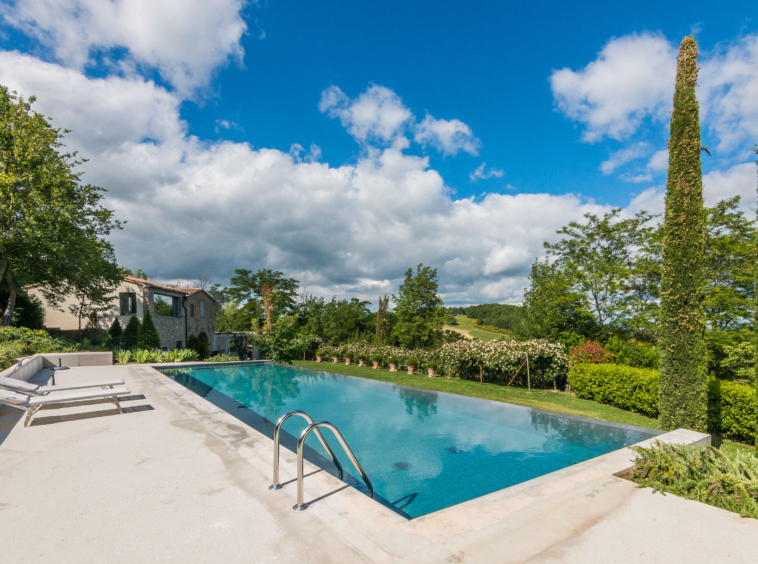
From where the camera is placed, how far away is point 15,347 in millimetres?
12328

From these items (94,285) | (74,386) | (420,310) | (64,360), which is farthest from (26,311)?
(420,310)

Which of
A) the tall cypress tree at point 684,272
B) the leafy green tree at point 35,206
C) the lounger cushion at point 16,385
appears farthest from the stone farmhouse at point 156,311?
the tall cypress tree at point 684,272

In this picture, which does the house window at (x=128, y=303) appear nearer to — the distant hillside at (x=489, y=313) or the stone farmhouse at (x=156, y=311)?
the stone farmhouse at (x=156, y=311)

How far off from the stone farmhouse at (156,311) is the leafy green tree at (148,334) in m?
1.49

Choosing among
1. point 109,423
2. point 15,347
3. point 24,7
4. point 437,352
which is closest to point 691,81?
point 437,352

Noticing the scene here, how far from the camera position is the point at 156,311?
24.4 meters

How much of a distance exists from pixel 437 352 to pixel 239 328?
104 feet

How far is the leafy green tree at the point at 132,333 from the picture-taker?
19.7 metres

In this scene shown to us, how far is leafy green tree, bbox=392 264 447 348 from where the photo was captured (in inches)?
774

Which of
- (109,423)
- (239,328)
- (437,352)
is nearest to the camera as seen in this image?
(109,423)

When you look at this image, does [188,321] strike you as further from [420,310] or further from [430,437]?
[430,437]

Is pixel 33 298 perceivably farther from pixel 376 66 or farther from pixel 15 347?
pixel 376 66

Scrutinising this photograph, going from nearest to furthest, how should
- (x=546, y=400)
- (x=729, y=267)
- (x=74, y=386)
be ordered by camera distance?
1. (x=74, y=386)
2. (x=546, y=400)
3. (x=729, y=267)

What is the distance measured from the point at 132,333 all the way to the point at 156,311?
4656 millimetres
